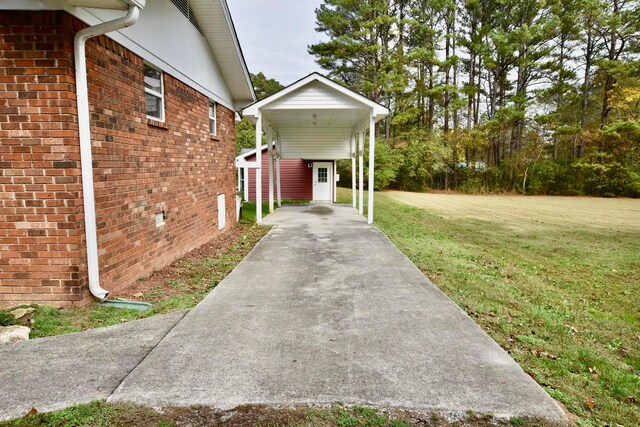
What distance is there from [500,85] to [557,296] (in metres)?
31.7

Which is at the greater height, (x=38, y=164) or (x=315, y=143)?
(x=315, y=143)

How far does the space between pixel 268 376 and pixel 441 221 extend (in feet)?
40.0

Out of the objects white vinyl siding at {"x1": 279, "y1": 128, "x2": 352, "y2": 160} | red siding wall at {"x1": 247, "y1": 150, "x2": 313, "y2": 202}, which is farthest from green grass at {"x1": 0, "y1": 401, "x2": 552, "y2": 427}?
red siding wall at {"x1": 247, "y1": 150, "x2": 313, "y2": 202}

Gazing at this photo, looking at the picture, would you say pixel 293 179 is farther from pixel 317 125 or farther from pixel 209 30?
pixel 209 30

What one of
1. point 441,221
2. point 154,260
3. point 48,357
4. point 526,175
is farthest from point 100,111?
point 526,175

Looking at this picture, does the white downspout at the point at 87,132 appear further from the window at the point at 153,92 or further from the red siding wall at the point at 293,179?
the red siding wall at the point at 293,179

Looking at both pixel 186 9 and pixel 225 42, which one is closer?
pixel 186 9

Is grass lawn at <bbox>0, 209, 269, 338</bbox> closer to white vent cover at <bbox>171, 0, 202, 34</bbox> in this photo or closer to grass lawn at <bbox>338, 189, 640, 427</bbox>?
grass lawn at <bbox>338, 189, 640, 427</bbox>

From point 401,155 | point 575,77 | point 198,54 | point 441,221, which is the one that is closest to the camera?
point 198,54

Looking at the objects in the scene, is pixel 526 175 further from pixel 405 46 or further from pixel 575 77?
pixel 405 46

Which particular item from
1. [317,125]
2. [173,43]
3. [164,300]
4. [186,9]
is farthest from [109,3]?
[317,125]

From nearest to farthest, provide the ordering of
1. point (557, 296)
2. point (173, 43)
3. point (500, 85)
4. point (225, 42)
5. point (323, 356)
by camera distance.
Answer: point (323, 356), point (557, 296), point (173, 43), point (225, 42), point (500, 85)

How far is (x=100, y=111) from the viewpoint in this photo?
175 inches

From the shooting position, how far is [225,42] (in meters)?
8.62
